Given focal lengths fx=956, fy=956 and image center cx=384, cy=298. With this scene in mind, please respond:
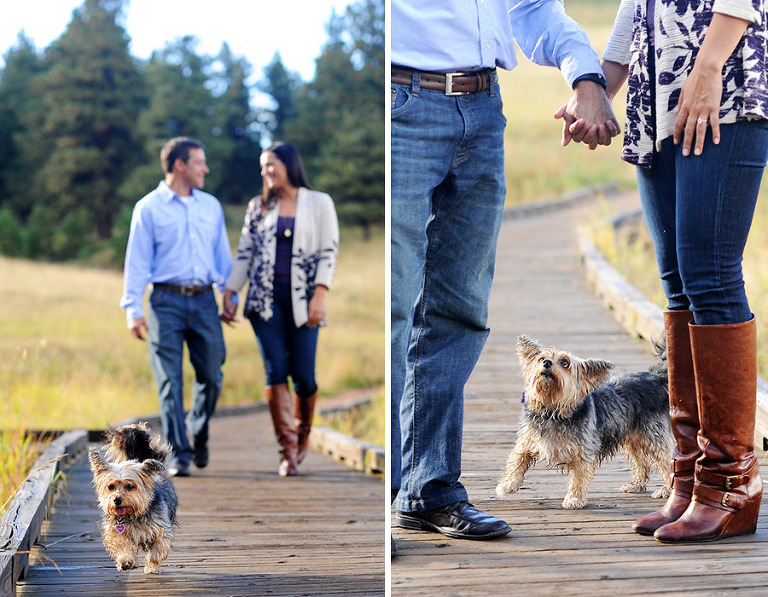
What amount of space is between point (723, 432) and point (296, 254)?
274 centimetres

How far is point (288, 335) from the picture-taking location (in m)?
4.84

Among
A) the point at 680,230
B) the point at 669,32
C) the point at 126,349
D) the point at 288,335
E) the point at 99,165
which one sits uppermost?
the point at 99,165

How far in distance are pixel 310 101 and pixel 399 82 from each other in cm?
2924

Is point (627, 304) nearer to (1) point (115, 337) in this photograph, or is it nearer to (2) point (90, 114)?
(1) point (115, 337)

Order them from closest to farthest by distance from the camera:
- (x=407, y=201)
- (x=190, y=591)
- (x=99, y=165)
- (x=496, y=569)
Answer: (x=496, y=569)
(x=407, y=201)
(x=190, y=591)
(x=99, y=165)

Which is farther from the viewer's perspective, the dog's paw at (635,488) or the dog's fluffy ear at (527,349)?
the dog's paw at (635,488)

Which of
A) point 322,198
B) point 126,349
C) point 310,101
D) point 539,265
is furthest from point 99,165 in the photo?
point 322,198

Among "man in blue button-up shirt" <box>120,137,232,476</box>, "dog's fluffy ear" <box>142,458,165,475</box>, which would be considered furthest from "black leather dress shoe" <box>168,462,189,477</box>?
"dog's fluffy ear" <box>142,458,165,475</box>

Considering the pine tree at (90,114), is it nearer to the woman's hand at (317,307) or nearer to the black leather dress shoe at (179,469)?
the black leather dress shoe at (179,469)

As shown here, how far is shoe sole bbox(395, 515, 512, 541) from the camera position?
8.13 feet

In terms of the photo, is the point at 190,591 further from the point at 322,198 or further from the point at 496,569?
the point at 322,198

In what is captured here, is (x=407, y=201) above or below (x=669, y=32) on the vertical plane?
below

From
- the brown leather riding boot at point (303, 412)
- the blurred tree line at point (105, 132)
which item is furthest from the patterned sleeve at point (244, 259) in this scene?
the blurred tree line at point (105, 132)

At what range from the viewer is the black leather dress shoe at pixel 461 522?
247 centimetres
